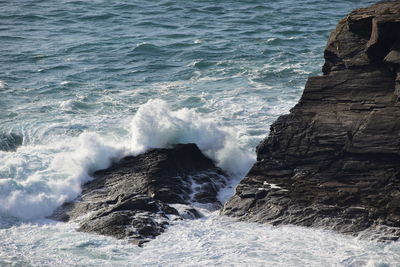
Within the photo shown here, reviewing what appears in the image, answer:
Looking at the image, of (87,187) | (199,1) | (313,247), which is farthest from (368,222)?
(199,1)

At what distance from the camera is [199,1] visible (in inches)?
1710

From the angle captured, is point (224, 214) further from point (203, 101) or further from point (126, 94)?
point (126, 94)

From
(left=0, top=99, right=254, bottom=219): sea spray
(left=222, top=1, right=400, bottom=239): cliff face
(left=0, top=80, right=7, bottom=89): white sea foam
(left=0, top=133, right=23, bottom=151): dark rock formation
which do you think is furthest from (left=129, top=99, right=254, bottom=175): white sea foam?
(left=0, top=80, right=7, bottom=89): white sea foam

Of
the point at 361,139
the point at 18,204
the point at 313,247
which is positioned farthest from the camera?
the point at 18,204

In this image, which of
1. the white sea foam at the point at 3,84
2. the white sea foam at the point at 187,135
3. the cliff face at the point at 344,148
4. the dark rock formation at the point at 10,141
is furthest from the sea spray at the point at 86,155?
the white sea foam at the point at 3,84

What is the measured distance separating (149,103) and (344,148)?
7.24 meters

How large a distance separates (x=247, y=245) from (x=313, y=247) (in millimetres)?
1456

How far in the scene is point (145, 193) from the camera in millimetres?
20359

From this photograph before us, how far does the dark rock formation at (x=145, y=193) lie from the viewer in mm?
19000

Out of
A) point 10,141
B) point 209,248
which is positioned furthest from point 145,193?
point 10,141

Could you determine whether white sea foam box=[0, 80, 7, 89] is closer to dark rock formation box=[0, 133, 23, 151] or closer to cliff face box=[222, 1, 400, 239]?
dark rock formation box=[0, 133, 23, 151]

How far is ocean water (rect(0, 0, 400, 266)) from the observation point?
1802 centimetres

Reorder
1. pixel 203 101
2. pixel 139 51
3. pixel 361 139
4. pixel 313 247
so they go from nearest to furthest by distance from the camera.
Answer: pixel 313 247, pixel 361 139, pixel 203 101, pixel 139 51

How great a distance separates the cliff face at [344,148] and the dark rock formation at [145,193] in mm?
1371
